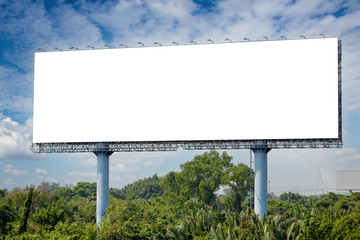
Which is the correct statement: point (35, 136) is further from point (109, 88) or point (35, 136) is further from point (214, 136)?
point (214, 136)

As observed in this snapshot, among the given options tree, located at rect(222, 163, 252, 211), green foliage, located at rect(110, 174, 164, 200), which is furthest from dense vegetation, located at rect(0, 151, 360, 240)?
green foliage, located at rect(110, 174, 164, 200)

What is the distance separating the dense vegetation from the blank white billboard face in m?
6.25

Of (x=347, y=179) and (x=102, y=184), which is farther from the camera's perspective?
(x=347, y=179)

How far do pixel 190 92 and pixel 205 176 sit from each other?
62.5 feet

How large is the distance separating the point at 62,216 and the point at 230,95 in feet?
52.5

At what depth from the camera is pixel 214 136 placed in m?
26.4

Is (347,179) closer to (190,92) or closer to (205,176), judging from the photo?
(205,176)

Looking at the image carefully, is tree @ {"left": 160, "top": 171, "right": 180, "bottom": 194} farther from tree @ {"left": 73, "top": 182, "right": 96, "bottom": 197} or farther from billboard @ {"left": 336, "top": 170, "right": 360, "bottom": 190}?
billboard @ {"left": 336, "top": 170, "right": 360, "bottom": 190}

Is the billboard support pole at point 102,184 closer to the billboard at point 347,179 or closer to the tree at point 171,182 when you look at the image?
the tree at point 171,182

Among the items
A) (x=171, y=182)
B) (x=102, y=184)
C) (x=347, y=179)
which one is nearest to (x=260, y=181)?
(x=102, y=184)

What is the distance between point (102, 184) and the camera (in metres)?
26.8

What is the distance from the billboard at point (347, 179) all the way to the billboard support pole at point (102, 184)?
103693 millimetres

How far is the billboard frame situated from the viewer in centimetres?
2564

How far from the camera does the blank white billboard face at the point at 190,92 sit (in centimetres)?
2569
